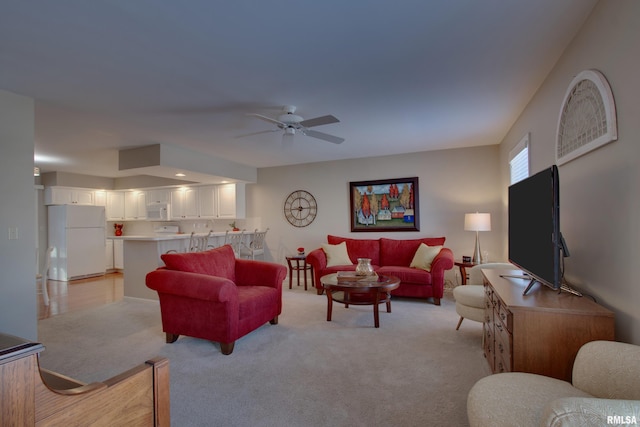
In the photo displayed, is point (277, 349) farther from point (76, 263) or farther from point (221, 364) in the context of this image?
point (76, 263)

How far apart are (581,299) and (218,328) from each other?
9.07 feet

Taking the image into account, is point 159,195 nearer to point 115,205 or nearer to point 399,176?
point 115,205

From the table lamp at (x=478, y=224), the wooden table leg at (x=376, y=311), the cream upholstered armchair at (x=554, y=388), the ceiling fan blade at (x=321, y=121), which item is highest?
the ceiling fan blade at (x=321, y=121)

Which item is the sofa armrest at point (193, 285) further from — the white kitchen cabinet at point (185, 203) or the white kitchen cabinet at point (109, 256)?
the white kitchen cabinet at point (109, 256)

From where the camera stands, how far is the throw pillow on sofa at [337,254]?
536 cm

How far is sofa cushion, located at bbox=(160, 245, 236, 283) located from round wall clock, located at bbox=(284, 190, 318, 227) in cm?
271

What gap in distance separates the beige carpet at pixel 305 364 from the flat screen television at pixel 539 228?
Result: 965mm

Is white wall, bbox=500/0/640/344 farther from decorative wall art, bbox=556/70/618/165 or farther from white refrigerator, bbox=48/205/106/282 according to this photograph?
white refrigerator, bbox=48/205/106/282

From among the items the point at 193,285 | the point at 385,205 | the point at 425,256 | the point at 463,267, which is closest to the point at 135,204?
the point at 193,285

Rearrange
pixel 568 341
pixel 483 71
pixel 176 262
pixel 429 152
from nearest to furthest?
pixel 568 341
pixel 483 71
pixel 176 262
pixel 429 152

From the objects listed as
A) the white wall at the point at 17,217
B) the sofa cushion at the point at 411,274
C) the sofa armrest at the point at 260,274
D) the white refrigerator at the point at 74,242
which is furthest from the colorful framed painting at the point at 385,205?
the white refrigerator at the point at 74,242

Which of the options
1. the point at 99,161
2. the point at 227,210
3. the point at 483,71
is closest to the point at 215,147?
the point at 227,210

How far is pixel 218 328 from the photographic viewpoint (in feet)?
9.53

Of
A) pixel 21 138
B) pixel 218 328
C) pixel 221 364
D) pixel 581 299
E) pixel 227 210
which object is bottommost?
pixel 221 364
